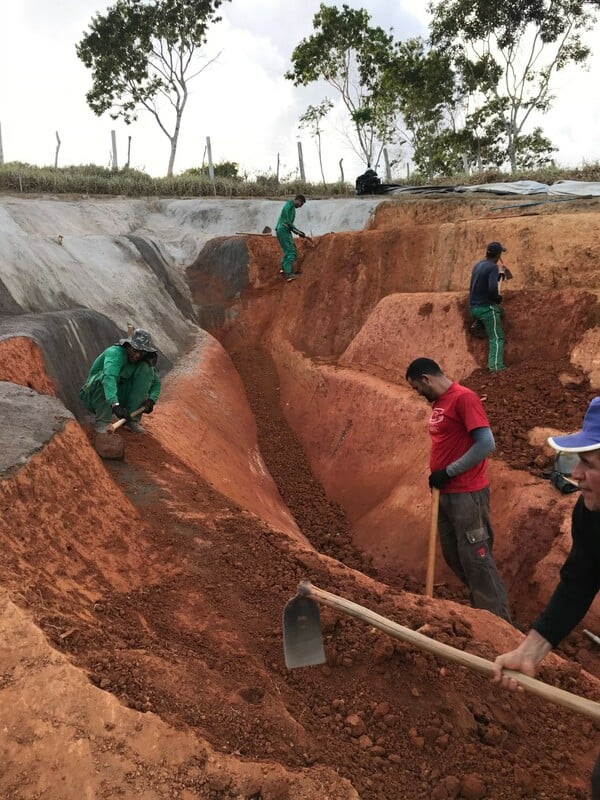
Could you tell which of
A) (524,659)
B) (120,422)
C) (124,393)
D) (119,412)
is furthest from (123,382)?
(524,659)

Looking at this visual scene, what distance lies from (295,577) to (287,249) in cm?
1056

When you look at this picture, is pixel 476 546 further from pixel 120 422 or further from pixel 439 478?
pixel 120 422

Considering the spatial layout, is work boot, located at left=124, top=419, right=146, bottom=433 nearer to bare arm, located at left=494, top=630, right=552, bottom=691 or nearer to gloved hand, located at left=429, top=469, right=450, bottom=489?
gloved hand, located at left=429, top=469, right=450, bottom=489

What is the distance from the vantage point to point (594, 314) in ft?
26.9

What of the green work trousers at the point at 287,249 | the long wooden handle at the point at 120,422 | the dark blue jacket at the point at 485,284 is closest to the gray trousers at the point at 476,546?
the long wooden handle at the point at 120,422

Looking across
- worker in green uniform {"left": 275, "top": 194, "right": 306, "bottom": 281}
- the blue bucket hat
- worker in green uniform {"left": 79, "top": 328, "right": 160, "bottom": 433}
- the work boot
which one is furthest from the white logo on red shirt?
worker in green uniform {"left": 275, "top": 194, "right": 306, "bottom": 281}

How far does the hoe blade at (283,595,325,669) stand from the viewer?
323 centimetres

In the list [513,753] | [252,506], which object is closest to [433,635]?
[513,753]

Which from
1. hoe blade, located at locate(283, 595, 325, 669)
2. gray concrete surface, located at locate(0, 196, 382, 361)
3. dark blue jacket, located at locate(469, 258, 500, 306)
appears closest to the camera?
hoe blade, located at locate(283, 595, 325, 669)

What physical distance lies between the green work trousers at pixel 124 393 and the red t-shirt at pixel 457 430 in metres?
3.25

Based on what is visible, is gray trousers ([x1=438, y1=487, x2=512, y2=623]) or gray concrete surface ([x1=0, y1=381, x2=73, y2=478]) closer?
gray concrete surface ([x1=0, y1=381, x2=73, y2=478])

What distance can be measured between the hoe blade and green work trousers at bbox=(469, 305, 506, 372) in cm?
631

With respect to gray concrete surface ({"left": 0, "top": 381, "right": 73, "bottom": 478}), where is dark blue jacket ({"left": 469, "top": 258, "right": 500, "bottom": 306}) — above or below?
above

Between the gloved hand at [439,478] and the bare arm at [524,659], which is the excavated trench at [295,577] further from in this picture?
the gloved hand at [439,478]
